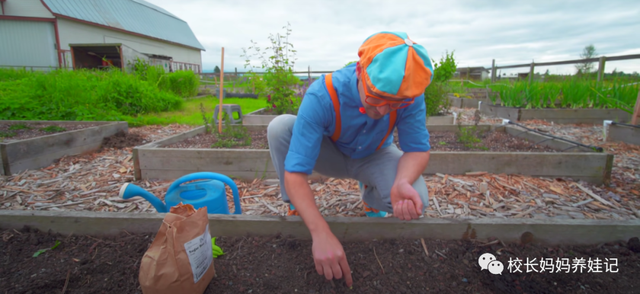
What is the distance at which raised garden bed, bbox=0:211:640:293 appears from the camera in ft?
4.03

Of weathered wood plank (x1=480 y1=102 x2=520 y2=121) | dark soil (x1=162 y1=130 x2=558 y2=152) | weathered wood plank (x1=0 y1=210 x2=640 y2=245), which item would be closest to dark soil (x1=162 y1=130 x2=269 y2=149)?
dark soil (x1=162 y1=130 x2=558 y2=152)

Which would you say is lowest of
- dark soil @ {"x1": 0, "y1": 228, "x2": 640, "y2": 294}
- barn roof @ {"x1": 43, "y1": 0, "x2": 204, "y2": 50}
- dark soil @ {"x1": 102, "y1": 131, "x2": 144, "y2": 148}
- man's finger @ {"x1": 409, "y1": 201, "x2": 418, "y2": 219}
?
dark soil @ {"x1": 0, "y1": 228, "x2": 640, "y2": 294}

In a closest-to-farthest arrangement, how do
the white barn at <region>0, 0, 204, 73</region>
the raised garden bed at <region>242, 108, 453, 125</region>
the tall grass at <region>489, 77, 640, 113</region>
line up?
the raised garden bed at <region>242, 108, 453, 125</region> < the tall grass at <region>489, 77, 640, 113</region> < the white barn at <region>0, 0, 204, 73</region>

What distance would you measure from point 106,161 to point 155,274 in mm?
3107

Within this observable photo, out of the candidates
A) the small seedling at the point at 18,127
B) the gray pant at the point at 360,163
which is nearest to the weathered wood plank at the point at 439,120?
the gray pant at the point at 360,163

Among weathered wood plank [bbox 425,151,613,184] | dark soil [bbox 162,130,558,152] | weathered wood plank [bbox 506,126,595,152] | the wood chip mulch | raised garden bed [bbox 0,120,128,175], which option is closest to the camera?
the wood chip mulch

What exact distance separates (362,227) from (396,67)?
774 mm

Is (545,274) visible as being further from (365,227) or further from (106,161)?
(106,161)

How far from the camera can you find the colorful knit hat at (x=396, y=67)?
105 centimetres

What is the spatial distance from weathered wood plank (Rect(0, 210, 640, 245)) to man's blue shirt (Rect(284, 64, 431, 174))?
358 millimetres

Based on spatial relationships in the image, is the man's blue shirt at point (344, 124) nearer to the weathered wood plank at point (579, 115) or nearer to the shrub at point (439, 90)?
the shrub at point (439, 90)

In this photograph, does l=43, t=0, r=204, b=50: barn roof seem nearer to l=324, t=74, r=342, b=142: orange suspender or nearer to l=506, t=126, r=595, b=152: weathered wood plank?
l=324, t=74, r=342, b=142: orange suspender

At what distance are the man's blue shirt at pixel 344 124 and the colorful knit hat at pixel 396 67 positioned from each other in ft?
0.80

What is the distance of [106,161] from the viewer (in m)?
3.43
